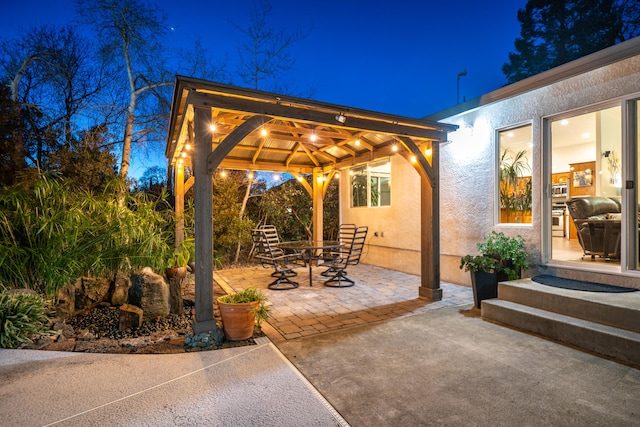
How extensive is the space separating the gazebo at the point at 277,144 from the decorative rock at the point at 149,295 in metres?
0.83

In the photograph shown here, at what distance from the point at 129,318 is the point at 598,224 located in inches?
236

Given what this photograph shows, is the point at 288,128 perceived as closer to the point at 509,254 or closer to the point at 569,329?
the point at 509,254

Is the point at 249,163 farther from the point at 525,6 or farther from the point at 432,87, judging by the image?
the point at 432,87

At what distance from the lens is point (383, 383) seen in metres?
2.47

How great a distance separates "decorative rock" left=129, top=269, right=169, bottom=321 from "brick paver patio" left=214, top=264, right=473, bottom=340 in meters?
1.31

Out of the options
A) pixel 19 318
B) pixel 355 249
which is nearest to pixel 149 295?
pixel 19 318

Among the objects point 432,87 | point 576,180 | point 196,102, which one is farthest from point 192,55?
point 432,87

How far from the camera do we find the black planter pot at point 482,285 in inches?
170

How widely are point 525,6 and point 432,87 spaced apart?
33563 mm

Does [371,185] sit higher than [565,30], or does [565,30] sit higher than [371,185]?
[565,30]

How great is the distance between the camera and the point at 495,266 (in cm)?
440

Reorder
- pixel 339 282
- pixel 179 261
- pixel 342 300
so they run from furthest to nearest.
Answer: pixel 339 282
pixel 179 261
pixel 342 300

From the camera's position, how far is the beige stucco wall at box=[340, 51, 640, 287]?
13.6 feet

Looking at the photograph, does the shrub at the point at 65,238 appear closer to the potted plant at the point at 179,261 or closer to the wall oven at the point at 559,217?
the potted plant at the point at 179,261
